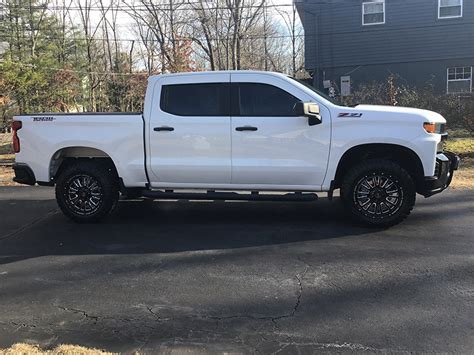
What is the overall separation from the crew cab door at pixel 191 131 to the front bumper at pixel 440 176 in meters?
2.57

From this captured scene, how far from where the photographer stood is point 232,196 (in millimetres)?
6551

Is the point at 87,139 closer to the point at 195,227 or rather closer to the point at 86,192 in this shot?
the point at 86,192

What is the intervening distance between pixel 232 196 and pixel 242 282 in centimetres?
205

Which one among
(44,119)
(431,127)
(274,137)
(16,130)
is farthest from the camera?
(16,130)

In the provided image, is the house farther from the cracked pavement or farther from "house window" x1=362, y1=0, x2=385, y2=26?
the cracked pavement

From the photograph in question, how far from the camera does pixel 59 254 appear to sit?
5676mm

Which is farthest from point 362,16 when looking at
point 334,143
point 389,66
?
point 334,143

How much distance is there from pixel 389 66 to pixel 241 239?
62.8 feet

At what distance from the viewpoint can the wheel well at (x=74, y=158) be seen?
22.9 feet

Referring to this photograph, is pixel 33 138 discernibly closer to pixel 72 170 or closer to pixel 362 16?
pixel 72 170

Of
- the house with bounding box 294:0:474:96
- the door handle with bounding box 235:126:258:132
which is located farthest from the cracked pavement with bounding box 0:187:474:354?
the house with bounding box 294:0:474:96

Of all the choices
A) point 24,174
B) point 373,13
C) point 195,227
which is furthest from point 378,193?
point 373,13

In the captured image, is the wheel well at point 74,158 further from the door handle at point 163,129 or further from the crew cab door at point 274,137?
the crew cab door at point 274,137

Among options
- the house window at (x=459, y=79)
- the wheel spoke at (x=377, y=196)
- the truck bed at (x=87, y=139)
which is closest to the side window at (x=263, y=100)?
the wheel spoke at (x=377, y=196)
